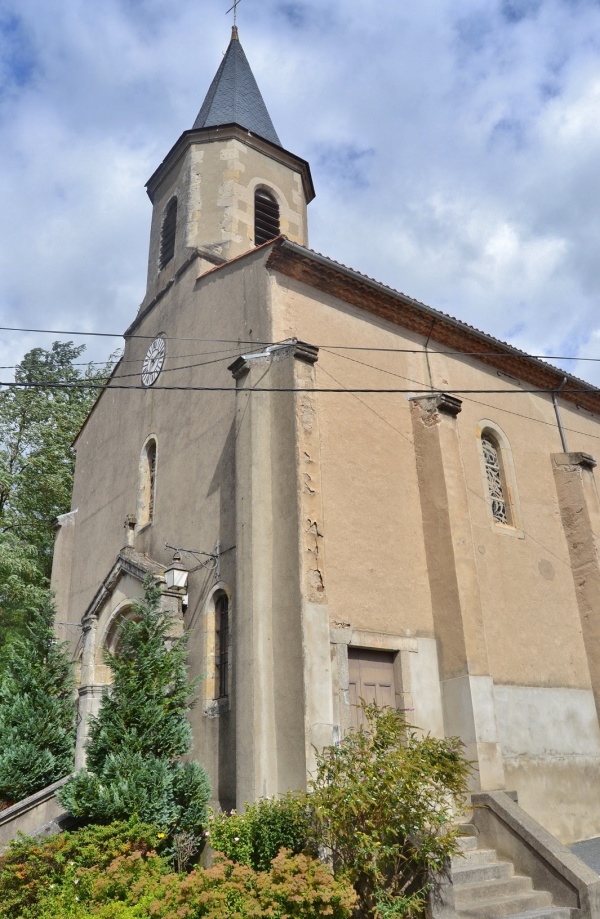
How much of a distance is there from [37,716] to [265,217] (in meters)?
10.7

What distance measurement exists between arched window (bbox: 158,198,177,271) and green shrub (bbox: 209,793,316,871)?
11501mm

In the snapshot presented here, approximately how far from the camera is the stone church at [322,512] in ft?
31.2

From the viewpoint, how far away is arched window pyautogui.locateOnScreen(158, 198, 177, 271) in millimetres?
15844

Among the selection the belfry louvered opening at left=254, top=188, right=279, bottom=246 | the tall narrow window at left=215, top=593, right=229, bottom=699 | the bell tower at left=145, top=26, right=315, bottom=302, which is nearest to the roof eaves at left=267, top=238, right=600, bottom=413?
the bell tower at left=145, top=26, right=315, bottom=302

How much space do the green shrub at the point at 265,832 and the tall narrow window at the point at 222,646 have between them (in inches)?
94.7

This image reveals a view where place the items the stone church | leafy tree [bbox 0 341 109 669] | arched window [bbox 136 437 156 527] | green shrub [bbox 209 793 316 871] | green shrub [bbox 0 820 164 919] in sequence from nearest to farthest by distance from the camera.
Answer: green shrub [bbox 209 793 316 871]
green shrub [bbox 0 820 164 919]
the stone church
arched window [bbox 136 437 156 527]
leafy tree [bbox 0 341 109 669]

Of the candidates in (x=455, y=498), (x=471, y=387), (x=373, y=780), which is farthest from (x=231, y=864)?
(x=471, y=387)

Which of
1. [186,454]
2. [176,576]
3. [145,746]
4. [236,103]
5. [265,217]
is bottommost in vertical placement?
[145,746]

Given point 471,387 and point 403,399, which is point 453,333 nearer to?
point 471,387

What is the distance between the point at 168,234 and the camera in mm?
16125

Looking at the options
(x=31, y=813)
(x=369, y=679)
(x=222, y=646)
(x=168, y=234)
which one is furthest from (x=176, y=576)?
(x=168, y=234)

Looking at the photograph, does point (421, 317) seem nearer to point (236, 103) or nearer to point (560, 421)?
point (560, 421)

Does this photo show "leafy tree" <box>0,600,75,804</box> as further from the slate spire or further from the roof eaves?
the slate spire

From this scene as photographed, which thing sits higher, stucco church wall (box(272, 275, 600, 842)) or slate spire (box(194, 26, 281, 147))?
slate spire (box(194, 26, 281, 147))
